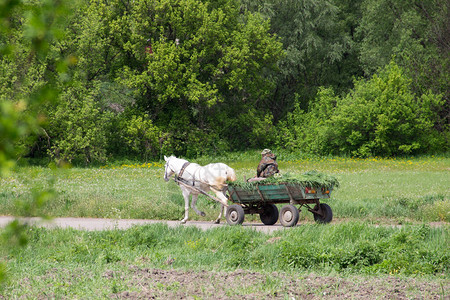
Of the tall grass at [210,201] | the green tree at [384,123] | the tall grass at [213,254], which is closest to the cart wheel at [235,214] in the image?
the tall grass at [210,201]

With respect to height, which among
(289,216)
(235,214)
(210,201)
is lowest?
(210,201)

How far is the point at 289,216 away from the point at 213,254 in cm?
425

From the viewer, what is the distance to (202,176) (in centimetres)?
A: 1383

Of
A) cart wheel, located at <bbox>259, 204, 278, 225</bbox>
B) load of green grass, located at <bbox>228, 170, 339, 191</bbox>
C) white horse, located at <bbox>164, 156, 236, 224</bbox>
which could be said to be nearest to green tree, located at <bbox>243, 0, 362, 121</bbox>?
white horse, located at <bbox>164, 156, 236, 224</bbox>

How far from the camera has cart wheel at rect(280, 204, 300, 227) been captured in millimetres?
12227

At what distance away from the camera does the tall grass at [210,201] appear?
1464cm

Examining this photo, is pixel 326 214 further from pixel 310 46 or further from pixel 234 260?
pixel 310 46

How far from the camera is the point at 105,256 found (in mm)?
8219

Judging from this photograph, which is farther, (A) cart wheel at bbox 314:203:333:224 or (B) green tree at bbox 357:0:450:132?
(B) green tree at bbox 357:0:450:132

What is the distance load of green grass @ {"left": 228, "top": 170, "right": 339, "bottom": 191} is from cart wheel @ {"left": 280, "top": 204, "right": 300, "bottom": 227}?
59cm

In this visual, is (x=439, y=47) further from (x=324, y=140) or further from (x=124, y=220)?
(x=124, y=220)

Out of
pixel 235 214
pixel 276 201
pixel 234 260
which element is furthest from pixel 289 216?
pixel 234 260

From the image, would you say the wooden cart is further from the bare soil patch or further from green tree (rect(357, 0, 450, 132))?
green tree (rect(357, 0, 450, 132))

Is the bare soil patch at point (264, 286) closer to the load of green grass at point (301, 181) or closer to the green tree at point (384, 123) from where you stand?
the load of green grass at point (301, 181)
